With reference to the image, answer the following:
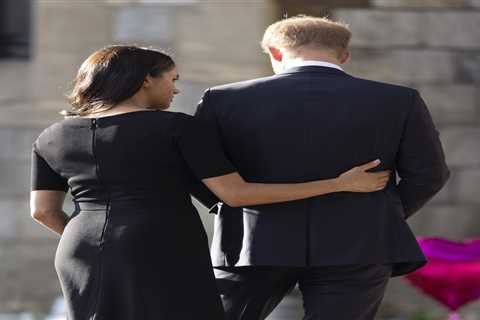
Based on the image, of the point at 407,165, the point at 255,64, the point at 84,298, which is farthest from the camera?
the point at 255,64

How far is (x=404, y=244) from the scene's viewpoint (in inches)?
179

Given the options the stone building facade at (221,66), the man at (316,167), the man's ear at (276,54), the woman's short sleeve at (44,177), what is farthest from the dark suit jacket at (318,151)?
the stone building facade at (221,66)

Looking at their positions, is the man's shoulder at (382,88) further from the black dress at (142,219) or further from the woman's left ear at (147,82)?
the woman's left ear at (147,82)

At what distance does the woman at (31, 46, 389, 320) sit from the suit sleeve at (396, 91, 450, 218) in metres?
0.44

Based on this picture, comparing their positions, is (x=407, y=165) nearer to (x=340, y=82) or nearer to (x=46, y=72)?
(x=340, y=82)

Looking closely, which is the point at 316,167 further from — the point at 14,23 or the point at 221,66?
the point at 14,23

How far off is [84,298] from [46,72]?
408 cm

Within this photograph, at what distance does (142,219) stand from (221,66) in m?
3.92

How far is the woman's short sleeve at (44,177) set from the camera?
14.6ft

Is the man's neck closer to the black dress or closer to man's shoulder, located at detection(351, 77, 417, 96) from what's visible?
man's shoulder, located at detection(351, 77, 417, 96)

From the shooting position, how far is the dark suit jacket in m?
4.45

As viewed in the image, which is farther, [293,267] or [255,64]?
[255,64]

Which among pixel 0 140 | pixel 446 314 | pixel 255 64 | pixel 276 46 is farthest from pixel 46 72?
pixel 276 46

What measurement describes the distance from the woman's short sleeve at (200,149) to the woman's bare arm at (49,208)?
1.90ft
